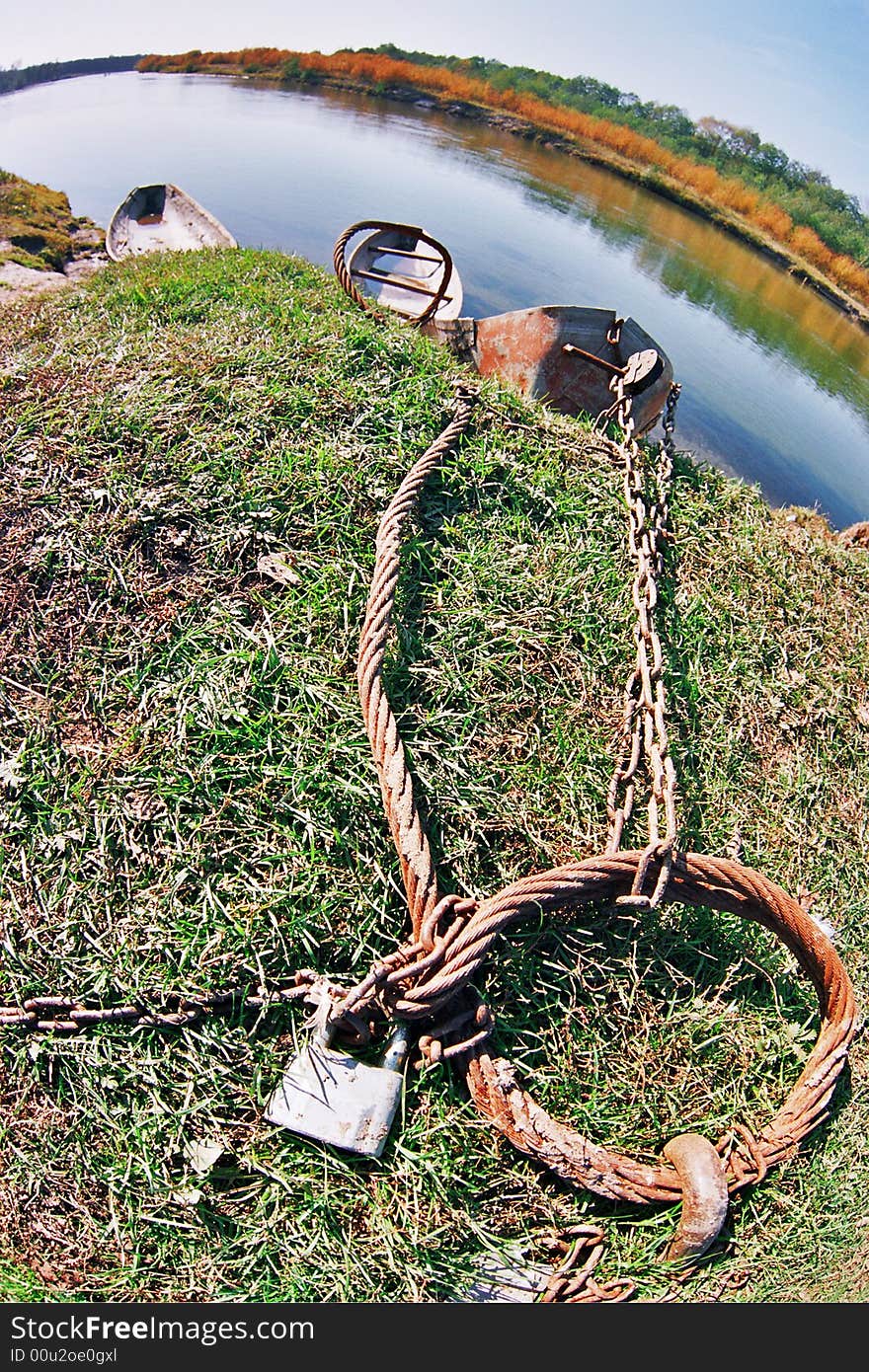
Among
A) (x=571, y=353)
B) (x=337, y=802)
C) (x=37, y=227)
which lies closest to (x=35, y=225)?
(x=37, y=227)

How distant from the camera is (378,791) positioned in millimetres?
2199

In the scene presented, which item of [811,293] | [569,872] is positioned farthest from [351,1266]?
[811,293]

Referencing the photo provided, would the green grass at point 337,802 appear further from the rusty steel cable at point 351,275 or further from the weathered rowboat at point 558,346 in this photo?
the weathered rowboat at point 558,346

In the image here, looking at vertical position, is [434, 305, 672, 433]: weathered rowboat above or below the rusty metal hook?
above

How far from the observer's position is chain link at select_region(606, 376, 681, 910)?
213 cm

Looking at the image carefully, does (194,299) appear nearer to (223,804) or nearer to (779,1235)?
(223,804)

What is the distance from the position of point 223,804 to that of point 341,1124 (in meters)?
0.86

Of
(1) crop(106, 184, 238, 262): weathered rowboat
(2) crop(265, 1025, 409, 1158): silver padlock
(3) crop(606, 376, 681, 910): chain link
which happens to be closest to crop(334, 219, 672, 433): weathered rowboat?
(3) crop(606, 376, 681, 910): chain link

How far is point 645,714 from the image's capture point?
8.35ft

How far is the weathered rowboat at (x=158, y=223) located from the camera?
7.84 m

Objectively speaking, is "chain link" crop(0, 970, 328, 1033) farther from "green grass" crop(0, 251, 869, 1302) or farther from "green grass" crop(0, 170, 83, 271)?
"green grass" crop(0, 170, 83, 271)

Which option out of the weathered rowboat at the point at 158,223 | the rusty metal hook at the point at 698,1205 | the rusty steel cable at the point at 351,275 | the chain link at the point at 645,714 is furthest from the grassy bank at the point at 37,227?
the rusty metal hook at the point at 698,1205

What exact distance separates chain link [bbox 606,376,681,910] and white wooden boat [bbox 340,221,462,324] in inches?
61.7

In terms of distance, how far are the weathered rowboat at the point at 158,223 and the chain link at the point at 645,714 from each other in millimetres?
6492
